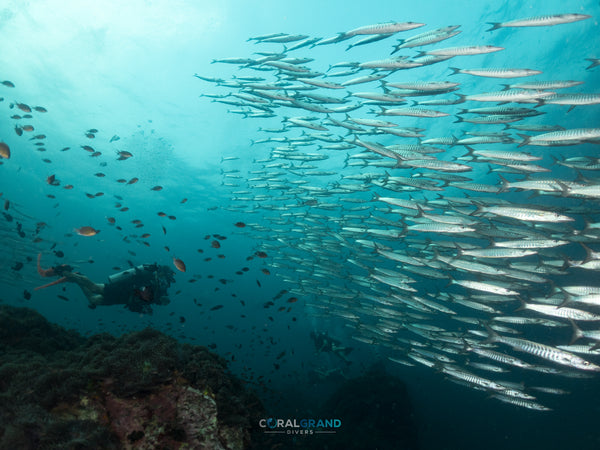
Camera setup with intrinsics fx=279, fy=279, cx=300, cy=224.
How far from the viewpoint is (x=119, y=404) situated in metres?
3.38

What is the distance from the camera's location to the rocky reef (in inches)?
110

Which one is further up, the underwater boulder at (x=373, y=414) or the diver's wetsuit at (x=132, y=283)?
the diver's wetsuit at (x=132, y=283)

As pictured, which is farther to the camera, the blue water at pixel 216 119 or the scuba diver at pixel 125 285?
the blue water at pixel 216 119

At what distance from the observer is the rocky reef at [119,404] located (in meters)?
2.79

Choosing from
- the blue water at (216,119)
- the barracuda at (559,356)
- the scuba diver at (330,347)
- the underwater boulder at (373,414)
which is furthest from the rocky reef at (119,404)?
the scuba diver at (330,347)

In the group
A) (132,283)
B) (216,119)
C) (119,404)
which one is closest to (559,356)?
(119,404)

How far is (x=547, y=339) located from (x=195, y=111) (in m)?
33.2

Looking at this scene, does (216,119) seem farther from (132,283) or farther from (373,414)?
(373,414)

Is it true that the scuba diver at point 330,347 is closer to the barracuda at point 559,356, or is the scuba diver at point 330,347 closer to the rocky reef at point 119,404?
the barracuda at point 559,356

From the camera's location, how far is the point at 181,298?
56.7 metres

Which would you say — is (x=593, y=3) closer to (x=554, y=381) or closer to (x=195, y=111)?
(x=554, y=381)

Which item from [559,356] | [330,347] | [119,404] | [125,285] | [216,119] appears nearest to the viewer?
[119,404]

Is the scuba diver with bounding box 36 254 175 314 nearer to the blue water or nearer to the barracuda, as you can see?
the blue water

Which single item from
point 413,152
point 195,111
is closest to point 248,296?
point 195,111
